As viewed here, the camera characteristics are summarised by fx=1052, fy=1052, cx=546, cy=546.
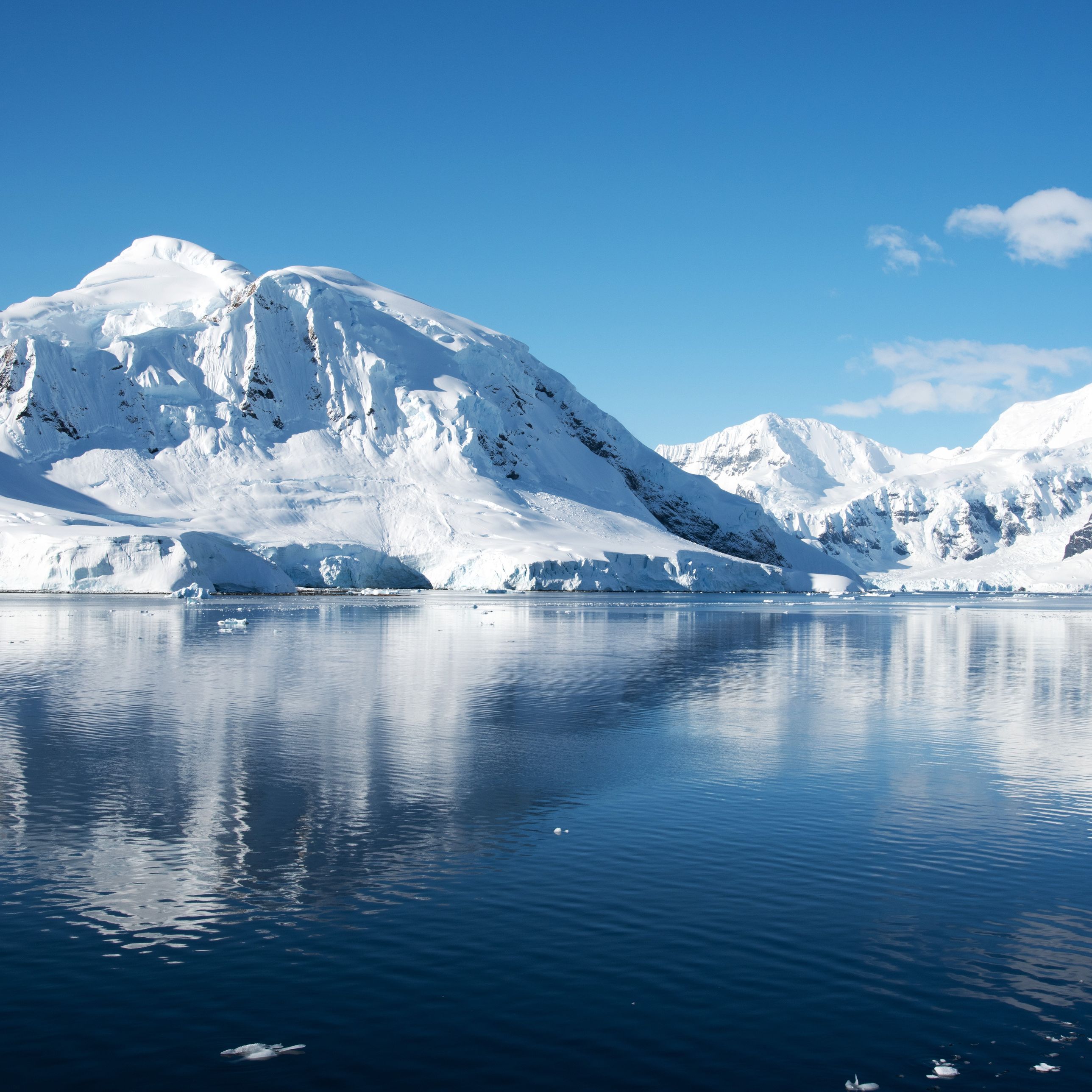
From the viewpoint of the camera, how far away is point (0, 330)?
161m

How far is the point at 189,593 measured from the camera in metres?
98.6

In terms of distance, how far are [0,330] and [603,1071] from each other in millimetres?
178266

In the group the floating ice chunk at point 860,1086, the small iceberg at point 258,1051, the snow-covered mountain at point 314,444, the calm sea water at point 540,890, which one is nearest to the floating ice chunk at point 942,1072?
the calm sea water at point 540,890

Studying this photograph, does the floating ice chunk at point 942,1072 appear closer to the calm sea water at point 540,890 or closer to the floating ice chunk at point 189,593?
the calm sea water at point 540,890

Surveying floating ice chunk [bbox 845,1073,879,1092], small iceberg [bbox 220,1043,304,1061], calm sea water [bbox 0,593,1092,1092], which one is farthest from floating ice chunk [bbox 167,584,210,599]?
floating ice chunk [bbox 845,1073,879,1092]

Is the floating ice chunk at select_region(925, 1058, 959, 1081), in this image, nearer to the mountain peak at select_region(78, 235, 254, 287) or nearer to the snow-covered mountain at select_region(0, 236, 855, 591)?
the snow-covered mountain at select_region(0, 236, 855, 591)

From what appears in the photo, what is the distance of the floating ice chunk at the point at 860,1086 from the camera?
7.69 m

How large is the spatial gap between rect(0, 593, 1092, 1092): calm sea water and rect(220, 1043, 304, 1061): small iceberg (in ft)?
0.37

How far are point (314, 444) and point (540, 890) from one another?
150 m

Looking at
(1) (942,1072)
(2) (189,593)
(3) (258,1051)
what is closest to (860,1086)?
(1) (942,1072)

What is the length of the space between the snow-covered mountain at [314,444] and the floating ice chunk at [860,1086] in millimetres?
102526

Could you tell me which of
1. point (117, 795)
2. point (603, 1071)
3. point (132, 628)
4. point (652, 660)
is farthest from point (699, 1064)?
point (132, 628)

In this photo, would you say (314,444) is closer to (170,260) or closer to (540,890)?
(170,260)

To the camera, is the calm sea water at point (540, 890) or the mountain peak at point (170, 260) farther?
the mountain peak at point (170, 260)
